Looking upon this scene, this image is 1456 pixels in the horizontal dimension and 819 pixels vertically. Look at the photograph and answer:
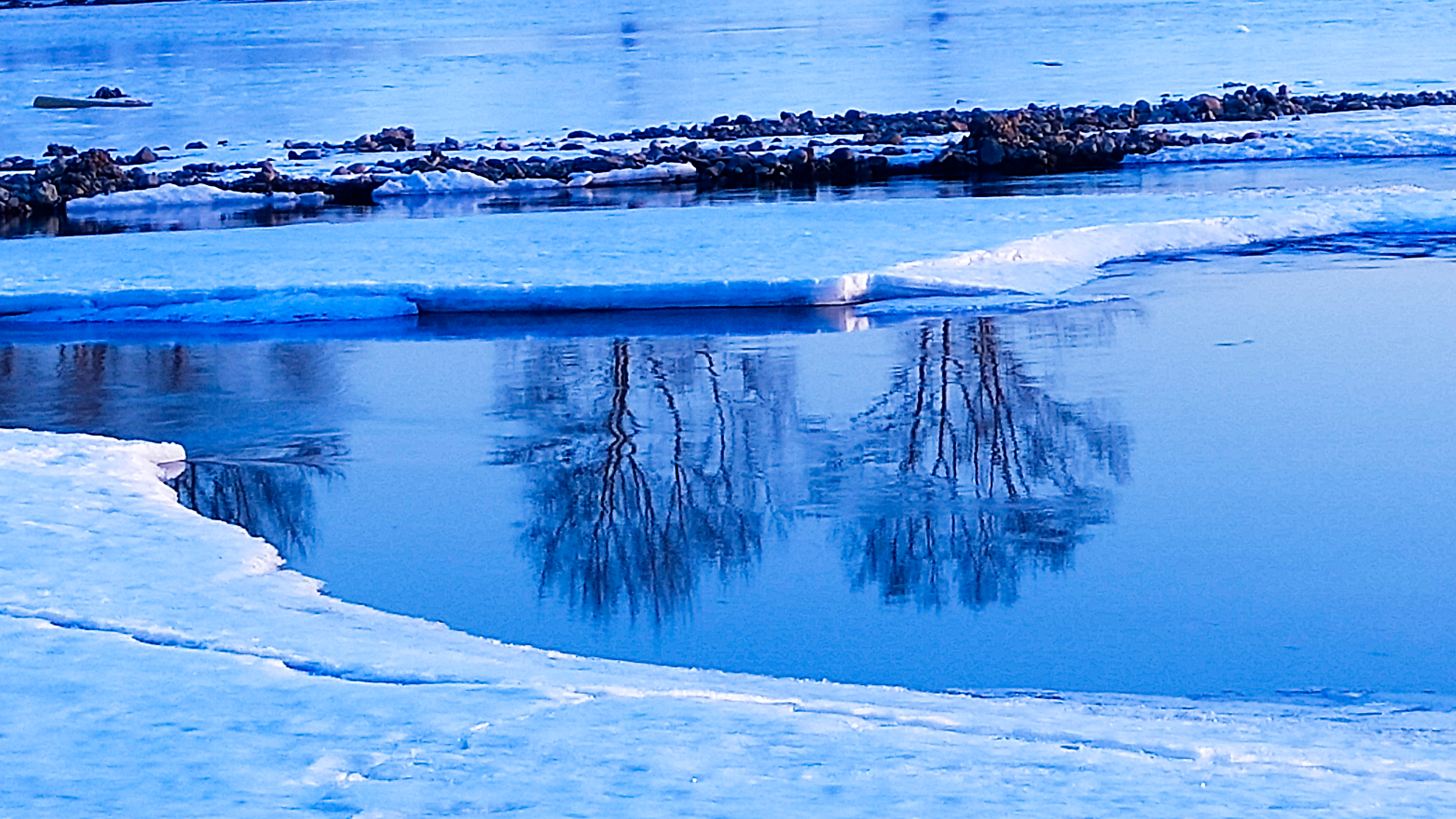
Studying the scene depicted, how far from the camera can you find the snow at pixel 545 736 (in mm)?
3389

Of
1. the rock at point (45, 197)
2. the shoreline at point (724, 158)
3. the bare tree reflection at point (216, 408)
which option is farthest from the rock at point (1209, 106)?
the bare tree reflection at point (216, 408)

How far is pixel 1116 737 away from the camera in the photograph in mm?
3934

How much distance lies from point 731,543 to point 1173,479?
64.4 inches

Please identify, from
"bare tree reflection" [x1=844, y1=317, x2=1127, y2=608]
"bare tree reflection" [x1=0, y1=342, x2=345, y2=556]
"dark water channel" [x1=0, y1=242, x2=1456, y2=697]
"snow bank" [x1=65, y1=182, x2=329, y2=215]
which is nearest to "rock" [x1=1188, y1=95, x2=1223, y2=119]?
"snow bank" [x1=65, y1=182, x2=329, y2=215]

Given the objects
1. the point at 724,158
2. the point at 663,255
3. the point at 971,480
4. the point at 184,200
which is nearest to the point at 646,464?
the point at 971,480

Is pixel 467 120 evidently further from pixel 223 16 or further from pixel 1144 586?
pixel 223 16

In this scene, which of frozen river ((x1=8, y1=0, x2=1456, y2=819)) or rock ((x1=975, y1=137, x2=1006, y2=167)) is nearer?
frozen river ((x1=8, y1=0, x2=1456, y2=819))

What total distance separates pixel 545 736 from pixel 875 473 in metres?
3.32

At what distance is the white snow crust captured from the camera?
1081cm

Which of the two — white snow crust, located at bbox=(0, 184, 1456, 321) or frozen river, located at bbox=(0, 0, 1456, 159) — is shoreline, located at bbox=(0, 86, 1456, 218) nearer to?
frozen river, located at bbox=(0, 0, 1456, 159)

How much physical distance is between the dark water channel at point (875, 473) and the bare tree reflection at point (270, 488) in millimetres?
24

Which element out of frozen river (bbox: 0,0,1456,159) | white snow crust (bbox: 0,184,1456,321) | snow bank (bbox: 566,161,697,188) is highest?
frozen river (bbox: 0,0,1456,159)

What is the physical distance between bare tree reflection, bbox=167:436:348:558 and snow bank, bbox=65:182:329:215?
1152 cm

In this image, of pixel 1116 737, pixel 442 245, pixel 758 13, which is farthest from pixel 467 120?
pixel 758 13
